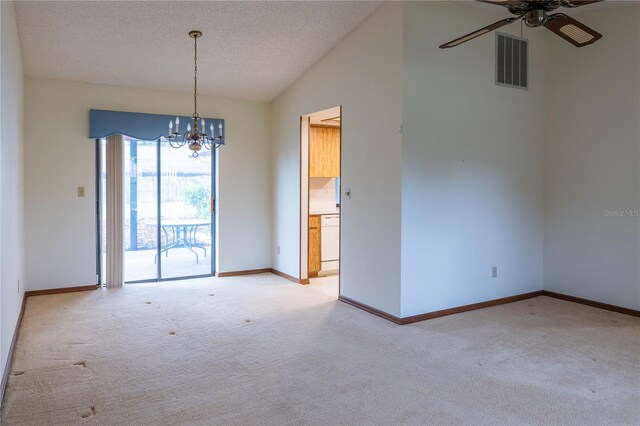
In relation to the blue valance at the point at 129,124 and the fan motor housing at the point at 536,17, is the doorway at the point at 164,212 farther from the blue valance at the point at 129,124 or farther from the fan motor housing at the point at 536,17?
the fan motor housing at the point at 536,17

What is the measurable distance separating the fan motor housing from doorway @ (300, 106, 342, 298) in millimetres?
3474

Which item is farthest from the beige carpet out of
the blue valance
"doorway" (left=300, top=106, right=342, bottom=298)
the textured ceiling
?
the textured ceiling

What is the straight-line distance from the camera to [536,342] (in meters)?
3.80

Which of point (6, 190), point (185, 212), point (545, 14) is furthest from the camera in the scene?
point (185, 212)

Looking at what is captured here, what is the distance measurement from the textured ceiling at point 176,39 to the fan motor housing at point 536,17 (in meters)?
2.17

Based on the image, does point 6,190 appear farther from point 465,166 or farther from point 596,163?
point 596,163

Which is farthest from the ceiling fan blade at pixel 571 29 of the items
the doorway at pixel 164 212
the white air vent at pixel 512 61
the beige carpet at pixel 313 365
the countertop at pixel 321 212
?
the doorway at pixel 164 212

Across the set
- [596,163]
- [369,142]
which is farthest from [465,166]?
[596,163]

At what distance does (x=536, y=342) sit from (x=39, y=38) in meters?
5.48

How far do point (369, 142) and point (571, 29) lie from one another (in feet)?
7.13

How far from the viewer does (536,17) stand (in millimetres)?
2469

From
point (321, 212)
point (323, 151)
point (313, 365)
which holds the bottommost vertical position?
point (313, 365)

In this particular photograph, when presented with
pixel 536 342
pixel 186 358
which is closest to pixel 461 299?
pixel 536 342

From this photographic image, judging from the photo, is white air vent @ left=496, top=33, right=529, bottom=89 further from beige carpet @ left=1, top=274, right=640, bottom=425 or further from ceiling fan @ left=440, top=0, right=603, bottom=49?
beige carpet @ left=1, top=274, right=640, bottom=425
